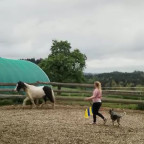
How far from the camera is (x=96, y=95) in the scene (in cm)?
912

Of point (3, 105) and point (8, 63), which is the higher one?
point (8, 63)

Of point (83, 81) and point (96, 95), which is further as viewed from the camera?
point (83, 81)

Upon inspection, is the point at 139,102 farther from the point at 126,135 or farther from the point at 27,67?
the point at 27,67

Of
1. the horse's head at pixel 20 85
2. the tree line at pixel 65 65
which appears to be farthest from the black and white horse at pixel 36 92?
the tree line at pixel 65 65

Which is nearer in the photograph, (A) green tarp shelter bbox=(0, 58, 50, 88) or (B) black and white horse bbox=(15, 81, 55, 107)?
(B) black and white horse bbox=(15, 81, 55, 107)

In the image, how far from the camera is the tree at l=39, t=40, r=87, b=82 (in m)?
32.4

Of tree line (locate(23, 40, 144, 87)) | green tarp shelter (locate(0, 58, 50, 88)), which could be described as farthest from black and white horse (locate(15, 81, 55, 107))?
tree line (locate(23, 40, 144, 87))

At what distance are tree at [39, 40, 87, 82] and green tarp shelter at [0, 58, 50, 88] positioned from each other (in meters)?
10.5

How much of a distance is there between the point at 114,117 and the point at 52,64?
23799mm

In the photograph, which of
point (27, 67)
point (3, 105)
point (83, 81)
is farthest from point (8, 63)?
point (83, 81)

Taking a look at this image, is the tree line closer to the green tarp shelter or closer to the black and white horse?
the green tarp shelter

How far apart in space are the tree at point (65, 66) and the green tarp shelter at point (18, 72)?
1047 cm

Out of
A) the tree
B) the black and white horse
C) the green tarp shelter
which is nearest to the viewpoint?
the black and white horse

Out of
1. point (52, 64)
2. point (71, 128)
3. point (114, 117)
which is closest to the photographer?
point (71, 128)
